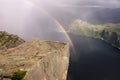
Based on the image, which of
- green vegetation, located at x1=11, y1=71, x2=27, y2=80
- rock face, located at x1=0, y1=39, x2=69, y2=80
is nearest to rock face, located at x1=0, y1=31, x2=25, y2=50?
rock face, located at x1=0, y1=39, x2=69, y2=80

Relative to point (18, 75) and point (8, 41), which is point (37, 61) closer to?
point (18, 75)

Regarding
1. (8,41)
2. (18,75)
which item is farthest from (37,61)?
(8,41)

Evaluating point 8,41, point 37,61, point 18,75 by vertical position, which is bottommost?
point 18,75

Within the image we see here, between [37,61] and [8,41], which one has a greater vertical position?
[37,61]

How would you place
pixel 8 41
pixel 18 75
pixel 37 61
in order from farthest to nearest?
pixel 8 41
pixel 37 61
pixel 18 75

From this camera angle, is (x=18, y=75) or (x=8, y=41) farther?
(x=8, y=41)

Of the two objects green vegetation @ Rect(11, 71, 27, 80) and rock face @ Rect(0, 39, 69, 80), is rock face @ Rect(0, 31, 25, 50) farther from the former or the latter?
green vegetation @ Rect(11, 71, 27, 80)

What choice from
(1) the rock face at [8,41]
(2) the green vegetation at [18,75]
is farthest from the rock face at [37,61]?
(1) the rock face at [8,41]

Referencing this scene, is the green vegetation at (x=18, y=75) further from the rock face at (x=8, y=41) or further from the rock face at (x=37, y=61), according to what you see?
the rock face at (x=8, y=41)
